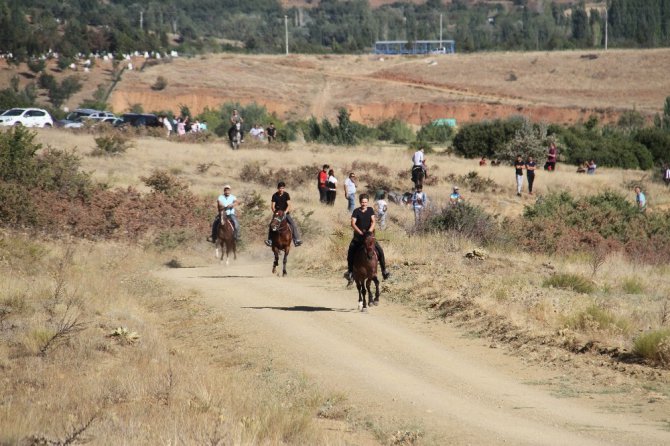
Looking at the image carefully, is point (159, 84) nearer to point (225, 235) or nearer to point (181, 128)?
point (181, 128)

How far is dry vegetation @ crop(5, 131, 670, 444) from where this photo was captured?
10.6 metres

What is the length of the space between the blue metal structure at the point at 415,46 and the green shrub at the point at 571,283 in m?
148

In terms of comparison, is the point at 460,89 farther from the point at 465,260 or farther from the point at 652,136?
the point at 465,260

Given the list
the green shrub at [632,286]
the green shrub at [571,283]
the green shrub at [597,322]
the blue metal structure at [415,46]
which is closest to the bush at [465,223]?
the green shrub at [632,286]

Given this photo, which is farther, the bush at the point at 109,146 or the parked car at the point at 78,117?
the parked car at the point at 78,117

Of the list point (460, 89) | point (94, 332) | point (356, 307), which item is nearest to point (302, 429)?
point (94, 332)

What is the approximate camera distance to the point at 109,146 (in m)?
49.2

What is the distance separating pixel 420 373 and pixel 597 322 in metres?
3.60

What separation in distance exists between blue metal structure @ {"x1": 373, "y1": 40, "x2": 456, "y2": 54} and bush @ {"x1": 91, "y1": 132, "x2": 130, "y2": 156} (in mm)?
121530

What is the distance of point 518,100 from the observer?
11569cm

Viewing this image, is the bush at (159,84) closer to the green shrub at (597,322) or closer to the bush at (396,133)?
the bush at (396,133)

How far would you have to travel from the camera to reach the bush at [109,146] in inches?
1923

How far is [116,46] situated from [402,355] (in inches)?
4980

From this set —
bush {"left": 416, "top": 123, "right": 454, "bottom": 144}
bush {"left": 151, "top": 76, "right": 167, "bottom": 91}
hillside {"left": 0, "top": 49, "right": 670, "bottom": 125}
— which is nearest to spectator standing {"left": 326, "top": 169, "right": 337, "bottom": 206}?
bush {"left": 416, "top": 123, "right": 454, "bottom": 144}
